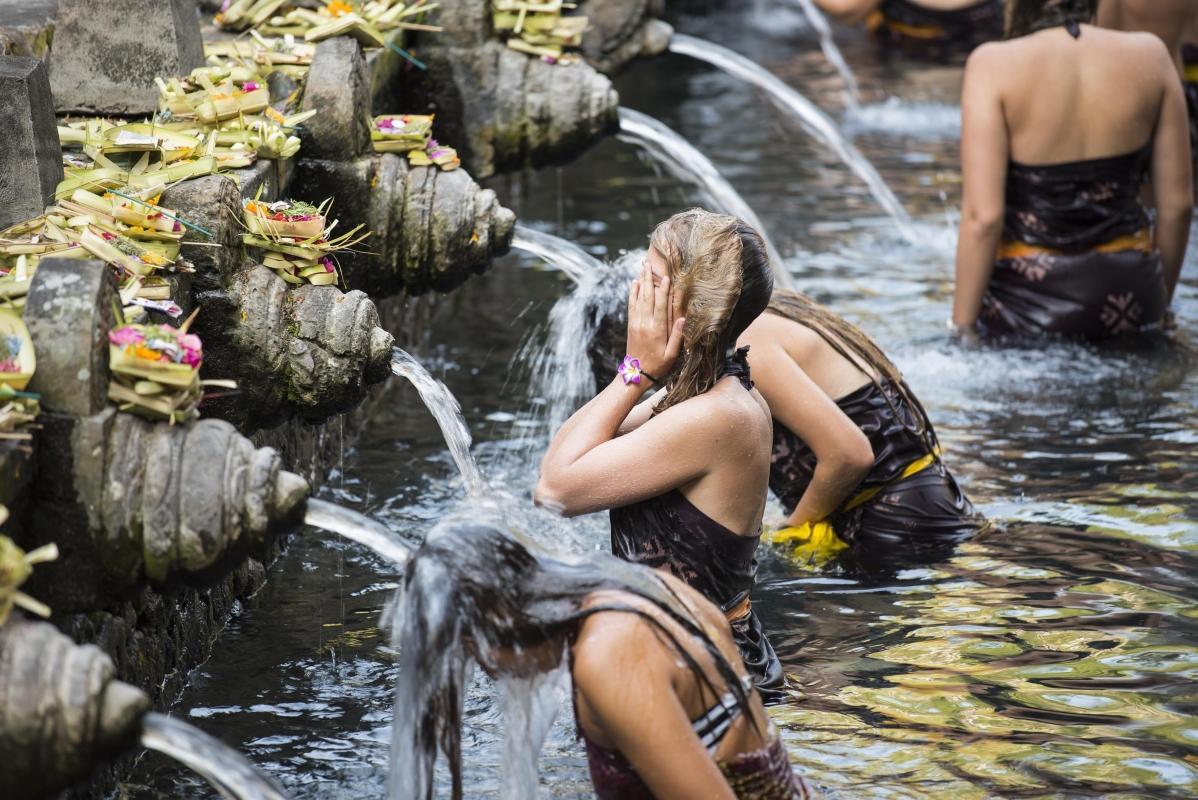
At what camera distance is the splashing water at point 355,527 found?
331cm

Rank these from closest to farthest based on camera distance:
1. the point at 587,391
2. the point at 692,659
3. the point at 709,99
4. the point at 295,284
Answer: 1. the point at 692,659
2. the point at 295,284
3. the point at 587,391
4. the point at 709,99

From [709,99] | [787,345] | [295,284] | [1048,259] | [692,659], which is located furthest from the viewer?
[709,99]

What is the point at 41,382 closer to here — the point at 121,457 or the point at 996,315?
the point at 121,457

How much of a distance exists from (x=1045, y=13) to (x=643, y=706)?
14.0 ft

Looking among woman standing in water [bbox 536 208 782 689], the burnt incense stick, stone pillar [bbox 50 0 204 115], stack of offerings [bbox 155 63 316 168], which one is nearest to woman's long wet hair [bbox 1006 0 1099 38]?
stack of offerings [bbox 155 63 316 168]

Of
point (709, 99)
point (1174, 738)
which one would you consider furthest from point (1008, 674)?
point (709, 99)

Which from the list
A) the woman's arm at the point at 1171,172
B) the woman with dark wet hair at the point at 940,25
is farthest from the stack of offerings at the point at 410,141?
the woman with dark wet hair at the point at 940,25

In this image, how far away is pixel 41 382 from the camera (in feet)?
9.84

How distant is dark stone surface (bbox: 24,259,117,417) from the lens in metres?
2.98

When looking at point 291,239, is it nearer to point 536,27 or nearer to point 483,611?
point 483,611

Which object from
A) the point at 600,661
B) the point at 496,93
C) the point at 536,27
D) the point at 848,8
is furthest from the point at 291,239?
the point at 848,8

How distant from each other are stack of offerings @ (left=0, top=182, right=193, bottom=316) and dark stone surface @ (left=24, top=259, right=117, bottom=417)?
347mm

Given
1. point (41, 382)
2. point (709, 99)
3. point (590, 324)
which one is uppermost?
point (41, 382)

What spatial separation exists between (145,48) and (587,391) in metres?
1.96
